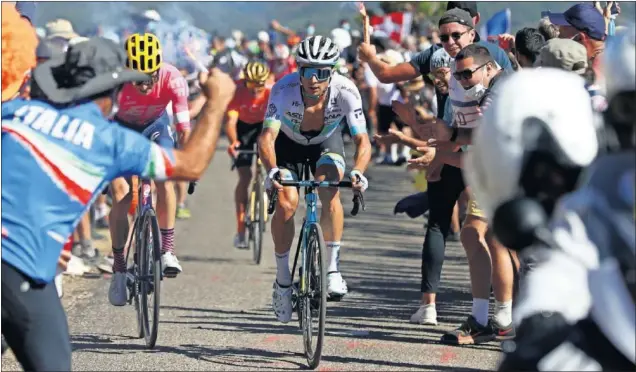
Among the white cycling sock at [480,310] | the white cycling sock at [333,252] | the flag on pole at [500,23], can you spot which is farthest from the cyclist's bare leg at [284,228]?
the flag on pole at [500,23]

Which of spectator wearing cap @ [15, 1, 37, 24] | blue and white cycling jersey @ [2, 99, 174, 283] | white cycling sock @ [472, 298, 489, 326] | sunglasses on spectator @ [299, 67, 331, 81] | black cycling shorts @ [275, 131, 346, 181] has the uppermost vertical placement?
blue and white cycling jersey @ [2, 99, 174, 283]

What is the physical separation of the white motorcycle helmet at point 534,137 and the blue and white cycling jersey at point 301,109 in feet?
16.6

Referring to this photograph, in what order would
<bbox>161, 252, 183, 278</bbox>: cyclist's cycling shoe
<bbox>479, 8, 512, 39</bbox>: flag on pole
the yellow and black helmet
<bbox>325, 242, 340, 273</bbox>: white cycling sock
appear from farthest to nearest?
<bbox>479, 8, 512, 39</bbox>: flag on pole < the yellow and black helmet < <bbox>161, 252, 183, 278</bbox>: cyclist's cycling shoe < <bbox>325, 242, 340, 273</bbox>: white cycling sock

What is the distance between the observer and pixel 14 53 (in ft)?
17.0

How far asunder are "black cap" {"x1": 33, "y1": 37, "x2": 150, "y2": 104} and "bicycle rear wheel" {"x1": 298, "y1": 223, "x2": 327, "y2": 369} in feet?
10.2

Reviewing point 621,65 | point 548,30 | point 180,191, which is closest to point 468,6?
point 548,30

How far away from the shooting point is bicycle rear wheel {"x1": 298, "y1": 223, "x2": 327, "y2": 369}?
7973 mm

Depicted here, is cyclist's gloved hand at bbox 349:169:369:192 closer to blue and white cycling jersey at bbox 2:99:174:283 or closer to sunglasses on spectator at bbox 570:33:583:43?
sunglasses on spectator at bbox 570:33:583:43

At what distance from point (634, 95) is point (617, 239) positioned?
42 centimetres

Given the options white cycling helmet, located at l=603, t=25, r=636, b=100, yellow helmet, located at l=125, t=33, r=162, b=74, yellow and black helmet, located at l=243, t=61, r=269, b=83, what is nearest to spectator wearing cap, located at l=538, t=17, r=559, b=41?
yellow helmet, located at l=125, t=33, r=162, b=74

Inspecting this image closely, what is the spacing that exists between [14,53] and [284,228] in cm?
395

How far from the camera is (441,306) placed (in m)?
10.3

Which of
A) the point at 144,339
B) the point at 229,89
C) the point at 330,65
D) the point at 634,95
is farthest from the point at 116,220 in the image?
the point at 634,95

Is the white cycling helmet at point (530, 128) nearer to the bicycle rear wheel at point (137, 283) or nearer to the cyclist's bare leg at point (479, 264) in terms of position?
the cyclist's bare leg at point (479, 264)
